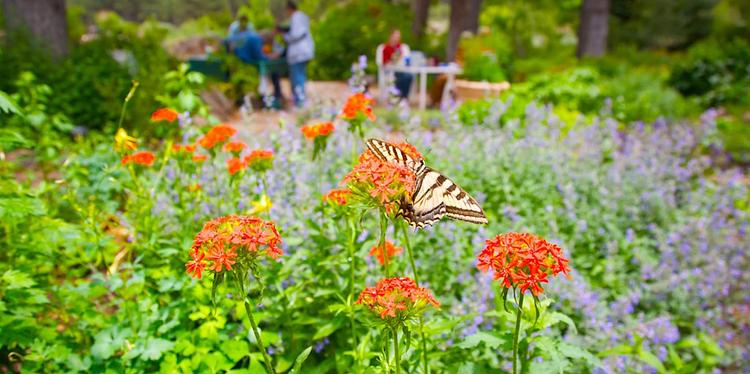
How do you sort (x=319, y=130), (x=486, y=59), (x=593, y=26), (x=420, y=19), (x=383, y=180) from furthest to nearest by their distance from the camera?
(x=420, y=19), (x=593, y=26), (x=486, y=59), (x=319, y=130), (x=383, y=180)

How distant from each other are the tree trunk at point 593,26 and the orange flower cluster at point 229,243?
13.5 m

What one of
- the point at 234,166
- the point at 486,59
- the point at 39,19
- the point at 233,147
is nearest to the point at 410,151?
the point at 234,166

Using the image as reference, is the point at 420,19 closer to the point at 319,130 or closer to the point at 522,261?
the point at 319,130

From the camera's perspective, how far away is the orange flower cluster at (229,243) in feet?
4.41

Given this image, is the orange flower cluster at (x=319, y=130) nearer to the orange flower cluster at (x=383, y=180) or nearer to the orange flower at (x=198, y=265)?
the orange flower cluster at (x=383, y=180)

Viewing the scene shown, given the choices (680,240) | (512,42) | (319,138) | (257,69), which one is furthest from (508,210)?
(512,42)

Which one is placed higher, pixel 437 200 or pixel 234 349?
pixel 437 200

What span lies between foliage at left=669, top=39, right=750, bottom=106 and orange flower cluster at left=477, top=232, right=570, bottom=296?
10.9 metres

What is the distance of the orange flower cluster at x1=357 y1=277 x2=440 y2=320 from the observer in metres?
1.40

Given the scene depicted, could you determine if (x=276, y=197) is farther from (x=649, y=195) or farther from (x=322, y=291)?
(x=649, y=195)

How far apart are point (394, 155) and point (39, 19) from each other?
23.2 feet

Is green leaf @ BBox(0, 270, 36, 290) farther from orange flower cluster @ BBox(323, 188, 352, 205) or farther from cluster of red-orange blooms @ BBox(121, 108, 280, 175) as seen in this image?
orange flower cluster @ BBox(323, 188, 352, 205)

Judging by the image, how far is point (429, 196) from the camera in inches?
68.1

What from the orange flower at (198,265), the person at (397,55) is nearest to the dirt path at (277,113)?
the person at (397,55)
